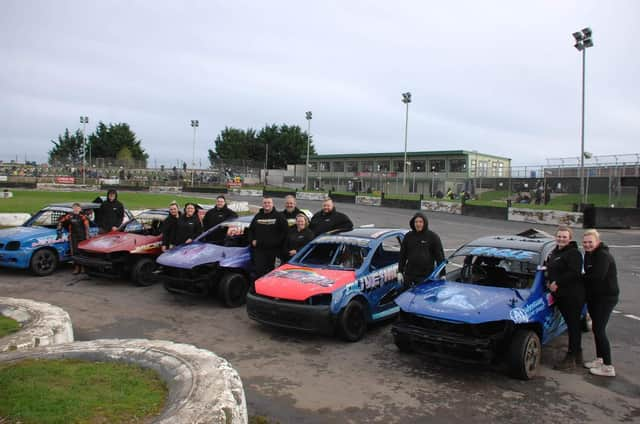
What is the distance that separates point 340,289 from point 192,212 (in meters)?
4.87

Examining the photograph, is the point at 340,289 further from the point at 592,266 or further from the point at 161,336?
the point at 592,266

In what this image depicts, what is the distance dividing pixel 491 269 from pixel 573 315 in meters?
1.24

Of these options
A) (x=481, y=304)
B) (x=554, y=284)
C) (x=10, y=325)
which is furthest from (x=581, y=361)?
(x=10, y=325)

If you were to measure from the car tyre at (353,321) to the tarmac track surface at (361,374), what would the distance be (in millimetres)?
135

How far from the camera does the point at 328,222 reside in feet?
28.8

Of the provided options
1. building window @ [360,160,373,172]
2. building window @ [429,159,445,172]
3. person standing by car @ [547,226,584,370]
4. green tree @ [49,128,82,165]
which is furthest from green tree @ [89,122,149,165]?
person standing by car @ [547,226,584,370]

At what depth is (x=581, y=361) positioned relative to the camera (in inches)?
214

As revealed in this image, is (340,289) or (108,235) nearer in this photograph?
(340,289)

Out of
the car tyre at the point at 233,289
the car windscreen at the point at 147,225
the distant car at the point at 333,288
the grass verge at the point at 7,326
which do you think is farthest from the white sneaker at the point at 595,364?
the car windscreen at the point at 147,225

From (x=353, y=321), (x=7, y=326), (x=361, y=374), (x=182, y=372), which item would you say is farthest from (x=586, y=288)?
(x=7, y=326)

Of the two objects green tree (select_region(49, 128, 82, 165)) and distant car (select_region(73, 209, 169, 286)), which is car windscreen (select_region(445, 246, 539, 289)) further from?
green tree (select_region(49, 128, 82, 165))

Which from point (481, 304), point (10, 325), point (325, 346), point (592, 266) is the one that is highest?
point (592, 266)

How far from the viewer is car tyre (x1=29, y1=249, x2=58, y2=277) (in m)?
9.98

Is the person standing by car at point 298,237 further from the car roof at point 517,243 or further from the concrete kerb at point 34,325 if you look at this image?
the concrete kerb at point 34,325
